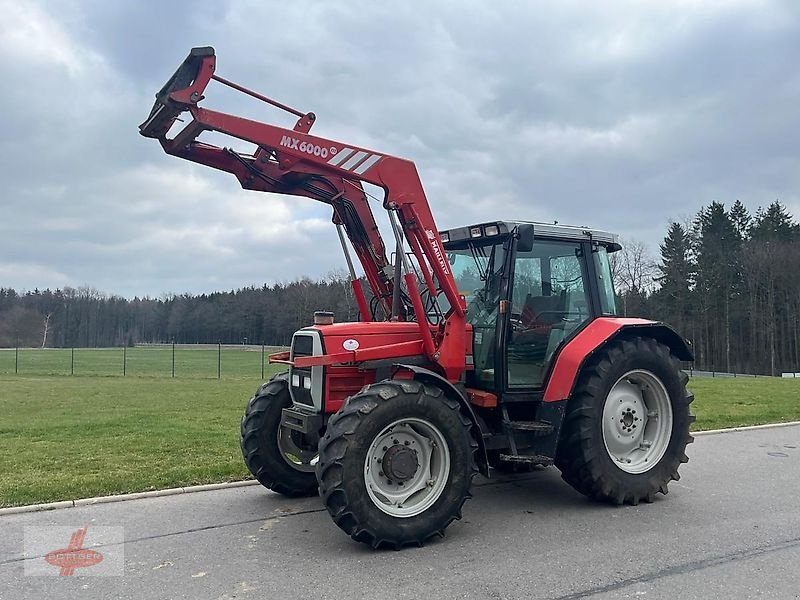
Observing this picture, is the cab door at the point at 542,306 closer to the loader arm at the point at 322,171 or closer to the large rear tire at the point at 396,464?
the loader arm at the point at 322,171

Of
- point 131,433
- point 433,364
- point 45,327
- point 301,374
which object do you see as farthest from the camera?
point 45,327

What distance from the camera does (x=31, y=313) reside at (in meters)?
98.7

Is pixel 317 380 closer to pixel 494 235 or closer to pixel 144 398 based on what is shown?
pixel 494 235

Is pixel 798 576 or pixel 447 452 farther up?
pixel 447 452

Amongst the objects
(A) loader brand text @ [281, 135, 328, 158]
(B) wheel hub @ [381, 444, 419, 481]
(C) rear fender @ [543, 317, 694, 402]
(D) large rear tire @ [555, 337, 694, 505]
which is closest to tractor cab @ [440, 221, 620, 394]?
(C) rear fender @ [543, 317, 694, 402]

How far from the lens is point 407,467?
5133 millimetres

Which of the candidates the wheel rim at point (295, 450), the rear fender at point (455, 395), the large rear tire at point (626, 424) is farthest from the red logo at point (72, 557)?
the large rear tire at point (626, 424)

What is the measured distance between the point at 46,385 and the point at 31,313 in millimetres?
87174

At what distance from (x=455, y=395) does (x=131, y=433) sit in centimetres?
701

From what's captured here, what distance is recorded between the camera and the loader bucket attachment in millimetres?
5078

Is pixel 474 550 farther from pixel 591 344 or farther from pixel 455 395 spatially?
pixel 591 344

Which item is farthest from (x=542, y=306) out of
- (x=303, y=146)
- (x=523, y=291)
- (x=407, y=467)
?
(x=303, y=146)

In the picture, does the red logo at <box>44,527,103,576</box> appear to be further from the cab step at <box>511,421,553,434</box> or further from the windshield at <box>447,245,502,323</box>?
the windshield at <box>447,245,502,323</box>

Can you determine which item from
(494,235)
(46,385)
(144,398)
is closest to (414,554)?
(494,235)
